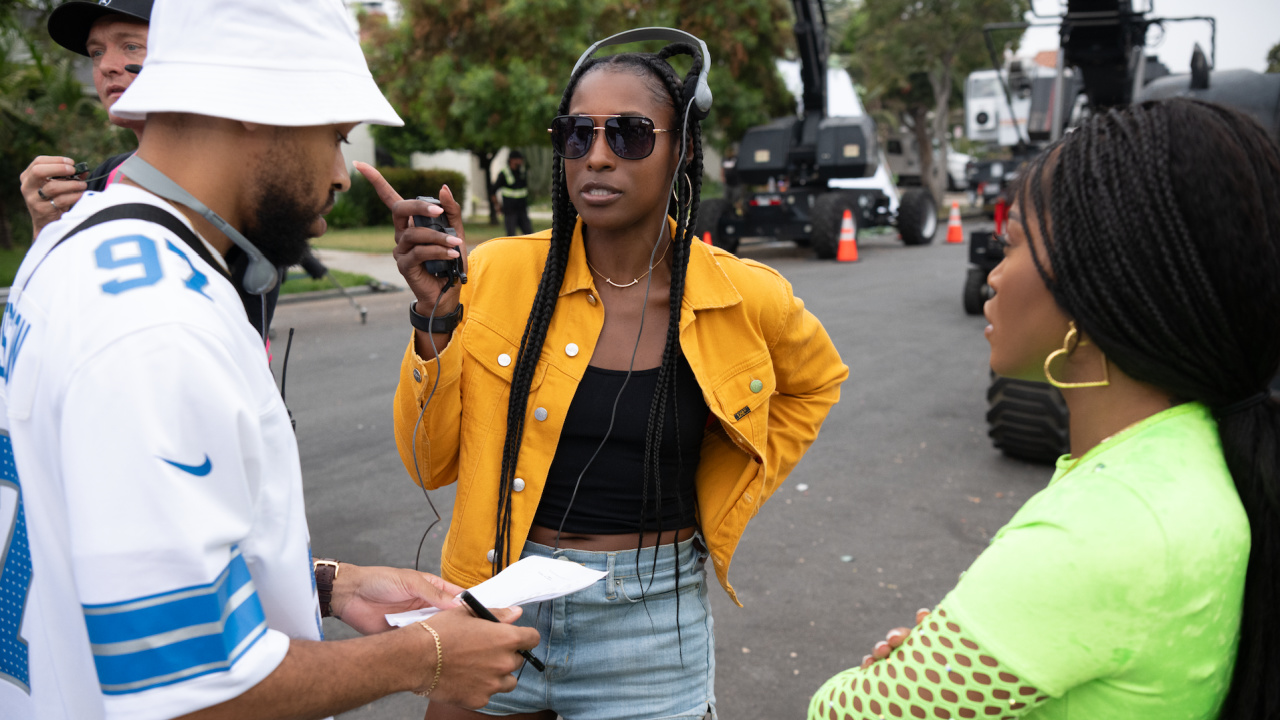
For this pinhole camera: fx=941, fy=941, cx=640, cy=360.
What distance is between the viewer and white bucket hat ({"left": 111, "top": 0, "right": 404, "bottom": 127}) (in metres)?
1.24

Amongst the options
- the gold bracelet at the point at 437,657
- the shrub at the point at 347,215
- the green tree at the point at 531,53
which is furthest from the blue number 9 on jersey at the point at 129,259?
the shrub at the point at 347,215

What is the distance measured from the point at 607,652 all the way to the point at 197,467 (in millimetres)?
1176

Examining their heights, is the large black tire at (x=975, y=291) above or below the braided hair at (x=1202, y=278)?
below

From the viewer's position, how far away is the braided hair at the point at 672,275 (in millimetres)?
2096

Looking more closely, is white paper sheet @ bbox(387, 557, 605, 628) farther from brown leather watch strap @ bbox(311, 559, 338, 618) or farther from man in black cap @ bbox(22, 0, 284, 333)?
man in black cap @ bbox(22, 0, 284, 333)

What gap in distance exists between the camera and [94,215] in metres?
1.21

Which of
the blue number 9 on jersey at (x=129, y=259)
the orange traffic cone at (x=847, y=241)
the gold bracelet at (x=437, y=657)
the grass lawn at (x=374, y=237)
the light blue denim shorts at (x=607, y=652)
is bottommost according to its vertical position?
the grass lawn at (x=374, y=237)

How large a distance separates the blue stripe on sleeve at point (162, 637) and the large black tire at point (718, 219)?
1432 centimetres

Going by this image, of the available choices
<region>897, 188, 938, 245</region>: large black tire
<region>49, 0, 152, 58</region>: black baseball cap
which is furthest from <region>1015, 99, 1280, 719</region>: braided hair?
<region>897, 188, 938, 245</region>: large black tire

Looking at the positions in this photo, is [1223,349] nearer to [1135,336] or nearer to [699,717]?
[1135,336]

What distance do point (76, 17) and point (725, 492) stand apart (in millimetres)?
2372

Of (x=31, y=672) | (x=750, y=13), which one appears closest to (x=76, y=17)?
(x=31, y=672)

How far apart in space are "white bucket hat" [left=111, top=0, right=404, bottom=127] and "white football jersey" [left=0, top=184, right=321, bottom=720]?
149 millimetres

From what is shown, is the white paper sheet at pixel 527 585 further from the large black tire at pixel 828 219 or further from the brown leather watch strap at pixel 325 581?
the large black tire at pixel 828 219
